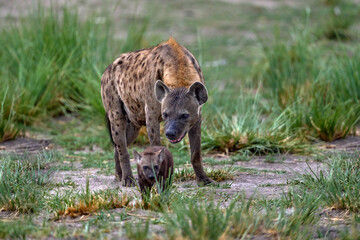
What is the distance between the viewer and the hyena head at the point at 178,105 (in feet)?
13.7

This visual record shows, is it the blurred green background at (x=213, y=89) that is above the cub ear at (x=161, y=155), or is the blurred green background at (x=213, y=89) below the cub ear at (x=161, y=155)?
below

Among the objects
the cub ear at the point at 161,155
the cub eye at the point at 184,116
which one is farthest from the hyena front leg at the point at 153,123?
the cub ear at the point at 161,155

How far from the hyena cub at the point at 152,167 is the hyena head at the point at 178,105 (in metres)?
0.21

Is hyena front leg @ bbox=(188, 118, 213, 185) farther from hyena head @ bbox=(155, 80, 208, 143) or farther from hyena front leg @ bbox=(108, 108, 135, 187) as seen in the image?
hyena front leg @ bbox=(108, 108, 135, 187)

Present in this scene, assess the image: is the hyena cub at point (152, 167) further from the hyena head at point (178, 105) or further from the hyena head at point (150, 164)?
the hyena head at point (178, 105)

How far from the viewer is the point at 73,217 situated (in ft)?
11.8

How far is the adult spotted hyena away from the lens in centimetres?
421

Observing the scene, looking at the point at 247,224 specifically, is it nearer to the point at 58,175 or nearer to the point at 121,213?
the point at 121,213

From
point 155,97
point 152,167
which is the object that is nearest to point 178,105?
point 155,97

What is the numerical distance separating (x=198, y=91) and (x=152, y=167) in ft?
2.21

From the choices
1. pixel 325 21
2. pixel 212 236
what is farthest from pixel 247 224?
pixel 325 21

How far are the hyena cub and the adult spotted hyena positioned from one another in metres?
0.24

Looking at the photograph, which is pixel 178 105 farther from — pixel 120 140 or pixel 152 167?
pixel 120 140

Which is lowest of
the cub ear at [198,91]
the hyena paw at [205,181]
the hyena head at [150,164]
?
the hyena paw at [205,181]
